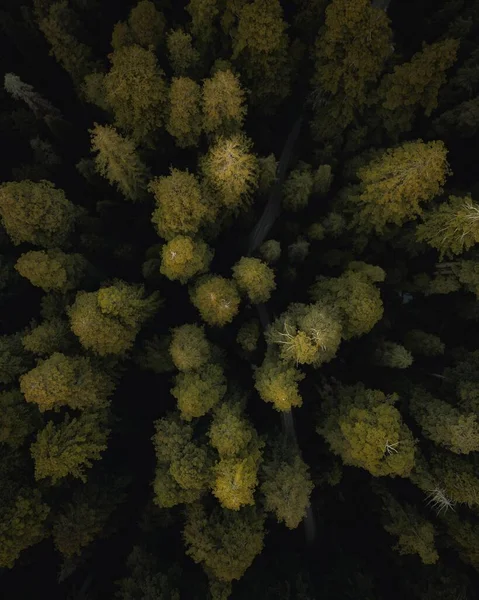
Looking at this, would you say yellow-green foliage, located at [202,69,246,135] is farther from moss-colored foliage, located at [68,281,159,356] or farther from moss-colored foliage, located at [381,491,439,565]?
moss-colored foliage, located at [381,491,439,565]

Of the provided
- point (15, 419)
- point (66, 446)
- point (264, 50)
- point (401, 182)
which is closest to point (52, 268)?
point (15, 419)

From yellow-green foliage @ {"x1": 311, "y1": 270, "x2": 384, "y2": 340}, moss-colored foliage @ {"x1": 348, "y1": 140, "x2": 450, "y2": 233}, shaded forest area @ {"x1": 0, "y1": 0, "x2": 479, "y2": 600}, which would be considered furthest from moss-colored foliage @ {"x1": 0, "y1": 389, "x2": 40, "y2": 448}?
moss-colored foliage @ {"x1": 348, "y1": 140, "x2": 450, "y2": 233}

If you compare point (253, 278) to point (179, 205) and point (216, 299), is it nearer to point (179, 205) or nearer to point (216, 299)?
point (216, 299)

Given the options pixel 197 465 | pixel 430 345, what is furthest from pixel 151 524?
pixel 430 345

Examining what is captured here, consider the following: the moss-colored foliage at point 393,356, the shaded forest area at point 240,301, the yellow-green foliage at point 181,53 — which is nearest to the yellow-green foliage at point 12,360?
the shaded forest area at point 240,301

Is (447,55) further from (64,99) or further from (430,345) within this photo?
(64,99)

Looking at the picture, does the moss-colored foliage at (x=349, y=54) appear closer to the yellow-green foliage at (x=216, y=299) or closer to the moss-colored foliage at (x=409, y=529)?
the yellow-green foliage at (x=216, y=299)
